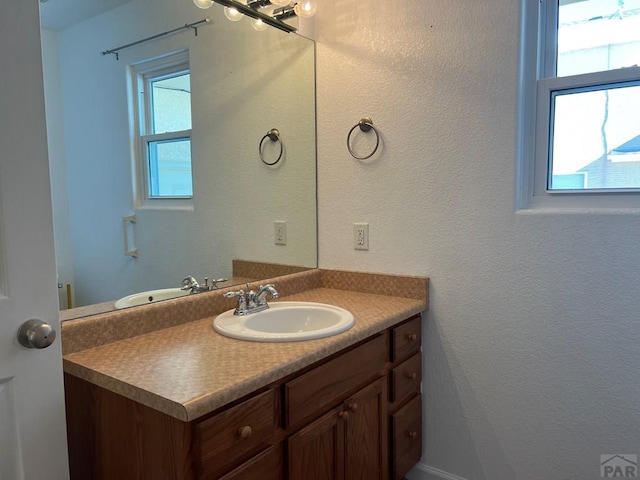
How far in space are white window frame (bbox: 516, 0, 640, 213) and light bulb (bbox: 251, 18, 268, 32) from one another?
3.32ft

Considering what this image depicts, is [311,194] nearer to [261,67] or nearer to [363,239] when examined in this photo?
[363,239]

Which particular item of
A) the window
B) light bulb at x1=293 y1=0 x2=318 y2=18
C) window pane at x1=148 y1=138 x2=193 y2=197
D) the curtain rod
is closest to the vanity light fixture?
light bulb at x1=293 y1=0 x2=318 y2=18

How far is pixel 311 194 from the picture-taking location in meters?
2.13

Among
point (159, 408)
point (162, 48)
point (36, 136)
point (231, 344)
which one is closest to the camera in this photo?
point (159, 408)

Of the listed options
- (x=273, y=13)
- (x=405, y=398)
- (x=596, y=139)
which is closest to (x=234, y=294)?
(x=405, y=398)

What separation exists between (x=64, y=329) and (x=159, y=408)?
0.44 meters

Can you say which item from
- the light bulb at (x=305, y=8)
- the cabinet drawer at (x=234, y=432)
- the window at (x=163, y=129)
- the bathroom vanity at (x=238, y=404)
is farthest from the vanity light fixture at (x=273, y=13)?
the cabinet drawer at (x=234, y=432)

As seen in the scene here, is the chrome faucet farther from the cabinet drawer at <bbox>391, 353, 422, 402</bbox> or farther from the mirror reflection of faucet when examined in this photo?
the cabinet drawer at <bbox>391, 353, 422, 402</bbox>

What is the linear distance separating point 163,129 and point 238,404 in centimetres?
100

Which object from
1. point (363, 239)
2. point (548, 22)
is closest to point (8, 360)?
point (363, 239)

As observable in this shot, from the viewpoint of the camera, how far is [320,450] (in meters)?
1.34

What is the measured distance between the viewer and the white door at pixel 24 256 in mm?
1034

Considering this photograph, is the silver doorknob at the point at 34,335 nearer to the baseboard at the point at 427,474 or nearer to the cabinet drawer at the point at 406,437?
the cabinet drawer at the point at 406,437

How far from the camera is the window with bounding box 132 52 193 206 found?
1.54 m
